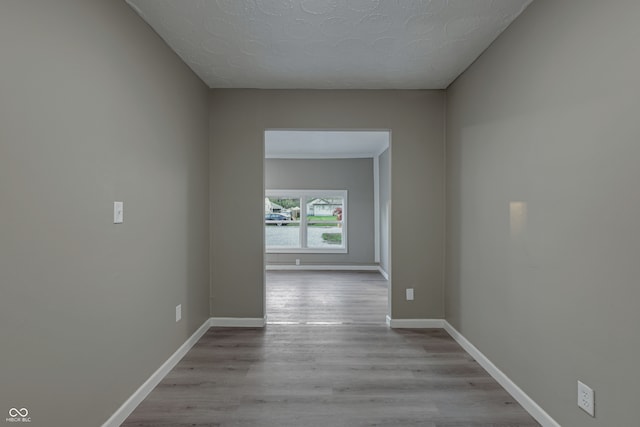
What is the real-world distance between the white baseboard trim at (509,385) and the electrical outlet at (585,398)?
263 millimetres

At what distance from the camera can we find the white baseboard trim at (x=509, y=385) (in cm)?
188

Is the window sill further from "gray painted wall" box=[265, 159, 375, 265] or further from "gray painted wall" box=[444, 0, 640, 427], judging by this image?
"gray painted wall" box=[444, 0, 640, 427]

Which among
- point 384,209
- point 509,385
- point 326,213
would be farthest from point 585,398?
point 326,213

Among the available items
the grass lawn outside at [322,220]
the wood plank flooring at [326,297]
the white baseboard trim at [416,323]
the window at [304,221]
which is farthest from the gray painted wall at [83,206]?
the grass lawn outside at [322,220]

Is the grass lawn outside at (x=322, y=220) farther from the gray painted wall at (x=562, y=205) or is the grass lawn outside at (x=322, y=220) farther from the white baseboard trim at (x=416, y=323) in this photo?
the gray painted wall at (x=562, y=205)

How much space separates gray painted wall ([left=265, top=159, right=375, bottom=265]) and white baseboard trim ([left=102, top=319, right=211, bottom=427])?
431cm

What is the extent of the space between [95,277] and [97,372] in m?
0.50

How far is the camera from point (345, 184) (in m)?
7.15

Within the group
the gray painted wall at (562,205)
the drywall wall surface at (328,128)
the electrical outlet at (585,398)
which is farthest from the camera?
the drywall wall surface at (328,128)

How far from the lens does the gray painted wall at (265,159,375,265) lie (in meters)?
7.14

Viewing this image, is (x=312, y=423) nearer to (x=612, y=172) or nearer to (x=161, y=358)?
(x=161, y=358)

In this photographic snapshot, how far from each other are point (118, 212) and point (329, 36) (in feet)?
5.89

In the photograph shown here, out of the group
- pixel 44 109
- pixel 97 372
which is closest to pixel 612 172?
pixel 44 109

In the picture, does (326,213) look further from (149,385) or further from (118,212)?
(118,212)
